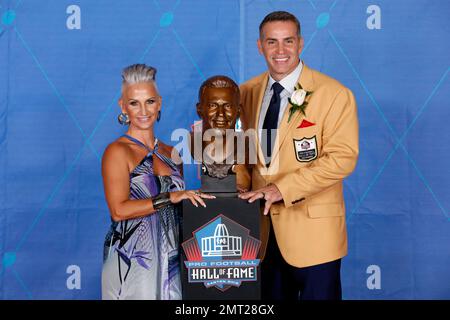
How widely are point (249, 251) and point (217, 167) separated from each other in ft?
1.22

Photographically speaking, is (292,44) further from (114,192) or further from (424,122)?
(424,122)

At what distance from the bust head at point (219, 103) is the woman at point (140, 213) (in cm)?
28

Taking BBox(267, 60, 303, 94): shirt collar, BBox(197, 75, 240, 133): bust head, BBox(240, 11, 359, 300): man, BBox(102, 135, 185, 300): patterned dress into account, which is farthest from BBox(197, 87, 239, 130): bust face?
BBox(267, 60, 303, 94): shirt collar

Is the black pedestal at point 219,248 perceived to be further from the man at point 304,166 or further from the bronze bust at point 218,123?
the man at point 304,166

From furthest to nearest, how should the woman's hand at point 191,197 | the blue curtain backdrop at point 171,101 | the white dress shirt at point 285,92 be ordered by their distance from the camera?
the blue curtain backdrop at point 171,101
the white dress shirt at point 285,92
the woman's hand at point 191,197

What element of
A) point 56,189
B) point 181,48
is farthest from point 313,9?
point 56,189

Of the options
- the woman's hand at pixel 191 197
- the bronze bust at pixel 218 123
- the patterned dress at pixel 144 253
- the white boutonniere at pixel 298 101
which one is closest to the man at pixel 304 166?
the white boutonniere at pixel 298 101

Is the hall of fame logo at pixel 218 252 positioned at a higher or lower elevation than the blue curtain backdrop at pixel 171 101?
lower

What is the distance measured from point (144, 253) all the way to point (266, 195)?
22.3 inches

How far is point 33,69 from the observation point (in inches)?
157

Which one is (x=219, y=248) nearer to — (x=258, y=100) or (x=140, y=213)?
(x=140, y=213)

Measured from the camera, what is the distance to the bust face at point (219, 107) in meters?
2.58

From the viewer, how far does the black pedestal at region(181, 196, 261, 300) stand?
255cm

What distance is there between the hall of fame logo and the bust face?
0.38m
